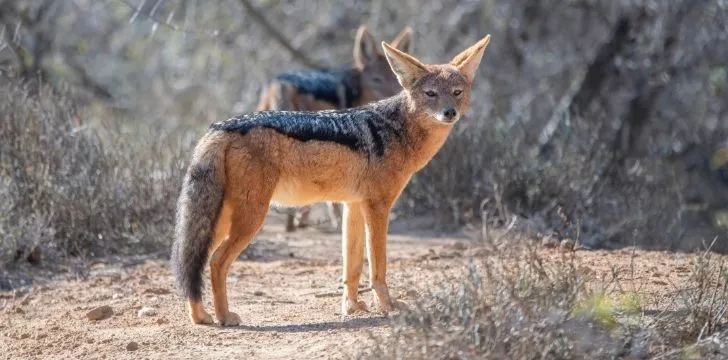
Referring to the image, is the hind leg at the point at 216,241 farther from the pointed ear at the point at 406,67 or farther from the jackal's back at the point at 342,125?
the pointed ear at the point at 406,67

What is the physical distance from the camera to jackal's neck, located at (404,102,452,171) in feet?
26.0

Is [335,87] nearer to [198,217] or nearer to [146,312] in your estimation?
[146,312]

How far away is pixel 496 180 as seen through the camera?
37.4 ft

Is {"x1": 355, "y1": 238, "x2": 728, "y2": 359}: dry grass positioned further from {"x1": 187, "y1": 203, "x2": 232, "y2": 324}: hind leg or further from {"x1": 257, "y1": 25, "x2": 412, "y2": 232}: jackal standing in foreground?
{"x1": 257, "y1": 25, "x2": 412, "y2": 232}: jackal standing in foreground

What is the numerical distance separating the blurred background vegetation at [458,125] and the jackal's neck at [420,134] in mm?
1216

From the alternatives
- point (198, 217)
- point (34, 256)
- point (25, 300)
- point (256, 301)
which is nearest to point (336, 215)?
point (34, 256)

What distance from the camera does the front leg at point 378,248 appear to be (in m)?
7.53

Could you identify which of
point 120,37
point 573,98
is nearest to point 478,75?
point 573,98

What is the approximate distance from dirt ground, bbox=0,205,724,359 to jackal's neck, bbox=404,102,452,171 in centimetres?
78

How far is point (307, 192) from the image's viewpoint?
752cm

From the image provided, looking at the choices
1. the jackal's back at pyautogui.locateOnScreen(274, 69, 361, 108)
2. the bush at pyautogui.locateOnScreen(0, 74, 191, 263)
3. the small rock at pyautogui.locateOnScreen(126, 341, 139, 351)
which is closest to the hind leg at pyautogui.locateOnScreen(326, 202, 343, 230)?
the jackal's back at pyautogui.locateOnScreen(274, 69, 361, 108)

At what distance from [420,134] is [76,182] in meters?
3.52

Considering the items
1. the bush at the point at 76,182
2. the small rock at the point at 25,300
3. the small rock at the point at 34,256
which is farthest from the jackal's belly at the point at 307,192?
the small rock at the point at 34,256

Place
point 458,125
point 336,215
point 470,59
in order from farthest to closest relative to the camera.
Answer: point 458,125 < point 336,215 < point 470,59
